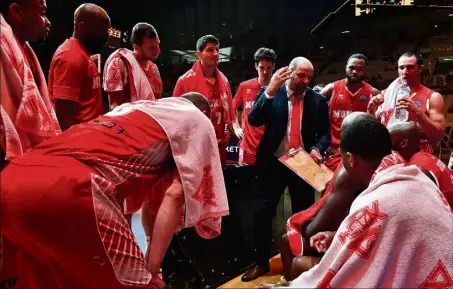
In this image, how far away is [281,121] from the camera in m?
2.93

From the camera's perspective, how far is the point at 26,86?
4.92 feet

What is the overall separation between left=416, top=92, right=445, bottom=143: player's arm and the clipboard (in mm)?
817

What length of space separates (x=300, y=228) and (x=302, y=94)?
3.32 feet

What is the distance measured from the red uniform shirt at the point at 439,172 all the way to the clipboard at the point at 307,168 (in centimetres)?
48

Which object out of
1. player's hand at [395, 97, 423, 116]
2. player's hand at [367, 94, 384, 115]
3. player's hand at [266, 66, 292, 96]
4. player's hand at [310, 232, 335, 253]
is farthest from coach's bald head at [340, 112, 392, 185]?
player's hand at [367, 94, 384, 115]

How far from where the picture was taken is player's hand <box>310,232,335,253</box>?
1930mm

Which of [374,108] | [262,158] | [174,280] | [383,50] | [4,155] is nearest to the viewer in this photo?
[4,155]

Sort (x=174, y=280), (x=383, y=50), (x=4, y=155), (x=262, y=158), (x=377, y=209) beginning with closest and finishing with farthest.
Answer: (x=377, y=209), (x=4, y=155), (x=174, y=280), (x=262, y=158), (x=383, y=50)

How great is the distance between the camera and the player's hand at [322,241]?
6.33ft

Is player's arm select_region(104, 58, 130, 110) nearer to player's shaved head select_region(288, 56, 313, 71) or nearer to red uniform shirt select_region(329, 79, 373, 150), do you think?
player's shaved head select_region(288, 56, 313, 71)

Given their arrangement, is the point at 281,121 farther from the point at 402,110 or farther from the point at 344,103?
the point at 344,103

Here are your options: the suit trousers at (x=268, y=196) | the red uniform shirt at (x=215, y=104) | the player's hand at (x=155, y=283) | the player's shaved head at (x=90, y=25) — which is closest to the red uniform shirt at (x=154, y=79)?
the red uniform shirt at (x=215, y=104)

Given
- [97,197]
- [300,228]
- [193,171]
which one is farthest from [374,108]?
[97,197]

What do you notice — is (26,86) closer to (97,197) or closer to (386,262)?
(97,197)
